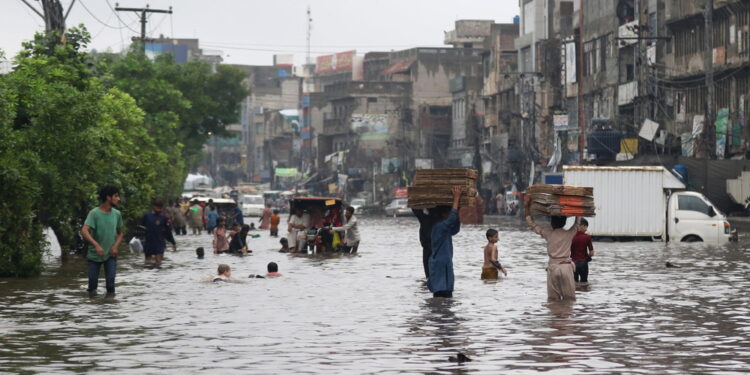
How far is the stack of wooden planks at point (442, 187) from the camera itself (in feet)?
62.4

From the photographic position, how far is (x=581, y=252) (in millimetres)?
22172

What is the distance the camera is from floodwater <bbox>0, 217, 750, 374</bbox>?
12.2 m

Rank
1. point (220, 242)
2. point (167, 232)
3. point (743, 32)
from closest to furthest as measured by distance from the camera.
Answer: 1. point (167, 232)
2. point (220, 242)
3. point (743, 32)

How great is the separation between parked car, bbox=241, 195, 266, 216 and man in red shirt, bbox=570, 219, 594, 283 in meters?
69.9

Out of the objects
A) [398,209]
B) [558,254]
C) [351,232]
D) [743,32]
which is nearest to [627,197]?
[351,232]

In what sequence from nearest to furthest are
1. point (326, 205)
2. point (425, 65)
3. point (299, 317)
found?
point (299, 317) → point (326, 205) → point (425, 65)

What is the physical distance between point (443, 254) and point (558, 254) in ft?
5.69

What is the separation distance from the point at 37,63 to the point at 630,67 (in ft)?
163

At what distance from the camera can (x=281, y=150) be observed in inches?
7451

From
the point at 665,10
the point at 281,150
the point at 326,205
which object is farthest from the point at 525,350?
the point at 281,150

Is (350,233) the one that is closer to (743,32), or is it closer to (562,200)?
(562,200)

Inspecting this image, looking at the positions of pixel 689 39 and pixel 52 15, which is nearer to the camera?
pixel 52 15

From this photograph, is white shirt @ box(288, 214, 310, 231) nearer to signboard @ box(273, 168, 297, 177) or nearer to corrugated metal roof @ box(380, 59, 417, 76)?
corrugated metal roof @ box(380, 59, 417, 76)

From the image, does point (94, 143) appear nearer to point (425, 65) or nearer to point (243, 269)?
point (243, 269)
